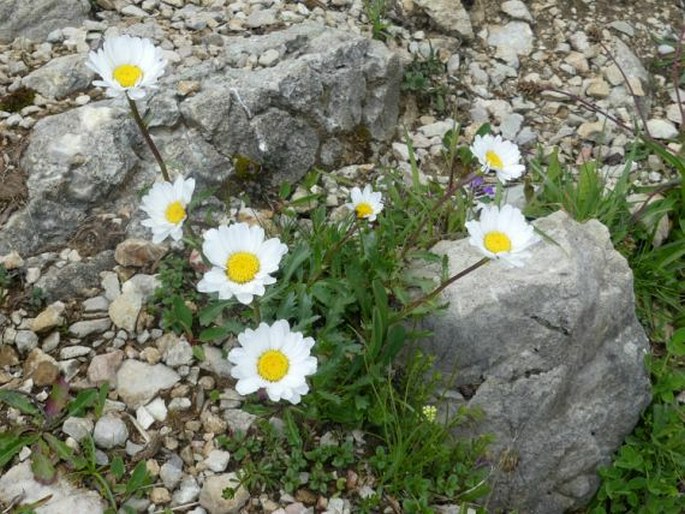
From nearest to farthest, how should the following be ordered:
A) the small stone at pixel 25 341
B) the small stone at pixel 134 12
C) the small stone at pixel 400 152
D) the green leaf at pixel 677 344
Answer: the small stone at pixel 25 341 → the green leaf at pixel 677 344 → the small stone at pixel 400 152 → the small stone at pixel 134 12

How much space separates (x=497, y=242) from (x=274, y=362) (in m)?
0.79

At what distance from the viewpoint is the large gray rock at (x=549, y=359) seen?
2988 millimetres

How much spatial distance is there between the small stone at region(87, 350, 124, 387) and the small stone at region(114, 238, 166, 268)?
41 centimetres

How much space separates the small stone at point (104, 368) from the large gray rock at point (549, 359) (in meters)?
1.15

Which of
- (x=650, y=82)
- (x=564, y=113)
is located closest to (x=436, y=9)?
(x=564, y=113)

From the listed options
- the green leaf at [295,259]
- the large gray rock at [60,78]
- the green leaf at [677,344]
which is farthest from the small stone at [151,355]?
the green leaf at [677,344]

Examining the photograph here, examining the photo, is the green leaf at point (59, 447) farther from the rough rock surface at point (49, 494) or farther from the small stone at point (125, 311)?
the small stone at point (125, 311)

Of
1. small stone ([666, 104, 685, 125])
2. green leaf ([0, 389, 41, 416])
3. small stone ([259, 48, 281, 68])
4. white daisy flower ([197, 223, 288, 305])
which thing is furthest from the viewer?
small stone ([666, 104, 685, 125])

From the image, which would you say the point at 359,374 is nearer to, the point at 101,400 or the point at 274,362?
the point at 274,362

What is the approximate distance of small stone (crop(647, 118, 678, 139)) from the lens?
14.0 ft

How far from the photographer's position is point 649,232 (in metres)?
3.67

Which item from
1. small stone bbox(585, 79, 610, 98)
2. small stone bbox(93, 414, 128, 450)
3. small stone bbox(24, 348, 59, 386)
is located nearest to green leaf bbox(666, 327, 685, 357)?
small stone bbox(585, 79, 610, 98)

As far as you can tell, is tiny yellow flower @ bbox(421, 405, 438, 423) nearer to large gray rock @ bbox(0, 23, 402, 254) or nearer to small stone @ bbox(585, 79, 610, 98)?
large gray rock @ bbox(0, 23, 402, 254)

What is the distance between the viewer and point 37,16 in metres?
3.88
